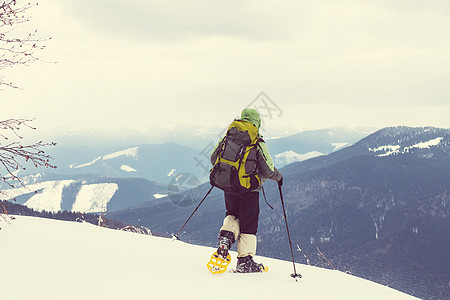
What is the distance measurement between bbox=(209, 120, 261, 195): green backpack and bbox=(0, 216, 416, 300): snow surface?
1.60m

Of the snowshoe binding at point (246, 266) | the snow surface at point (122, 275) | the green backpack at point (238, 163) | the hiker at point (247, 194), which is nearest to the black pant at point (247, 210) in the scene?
the hiker at point (247, 194)

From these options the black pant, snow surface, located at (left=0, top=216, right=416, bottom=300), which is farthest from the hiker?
snow surface, located at (left=0, top=216, right=416, bottom=300)

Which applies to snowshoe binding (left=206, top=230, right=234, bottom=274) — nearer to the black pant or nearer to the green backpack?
the black pant

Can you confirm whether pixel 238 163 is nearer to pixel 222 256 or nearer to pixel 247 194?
pixel 247 194

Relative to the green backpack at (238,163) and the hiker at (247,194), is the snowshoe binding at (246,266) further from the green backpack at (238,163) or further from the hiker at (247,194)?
the green backpack at (238,163)

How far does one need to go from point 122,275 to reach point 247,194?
8.92 feet

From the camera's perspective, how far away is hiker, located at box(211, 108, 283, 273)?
758 centimetres

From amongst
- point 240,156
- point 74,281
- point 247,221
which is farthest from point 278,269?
point 74,281

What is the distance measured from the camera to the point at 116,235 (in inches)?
393

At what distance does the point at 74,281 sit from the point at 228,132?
3.66m

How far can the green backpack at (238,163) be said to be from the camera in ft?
24.7

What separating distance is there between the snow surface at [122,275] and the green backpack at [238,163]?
1599 millimetres

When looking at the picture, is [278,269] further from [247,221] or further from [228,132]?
[228,132]

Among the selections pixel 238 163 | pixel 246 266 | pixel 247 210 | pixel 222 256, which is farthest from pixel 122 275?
pixel 238 163
